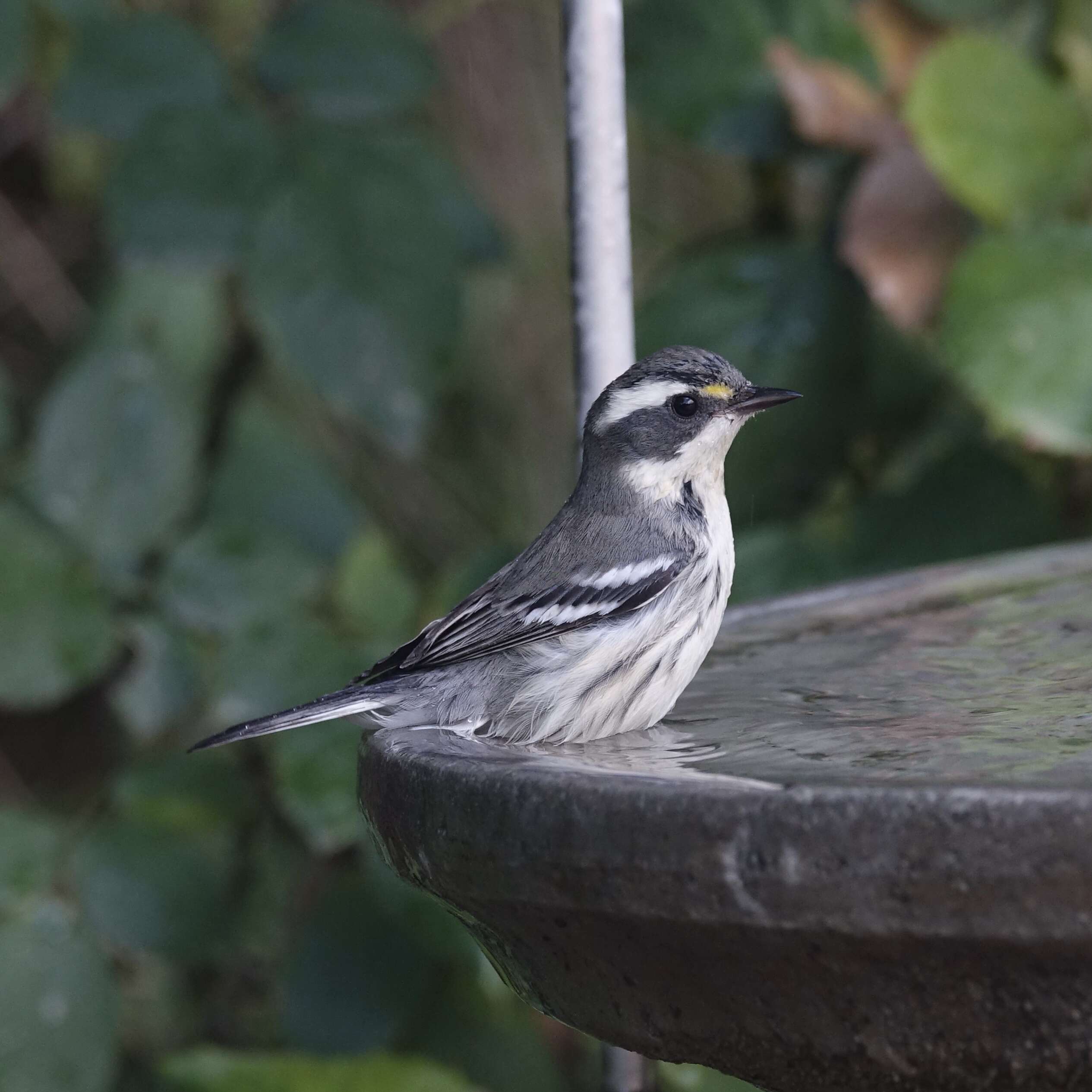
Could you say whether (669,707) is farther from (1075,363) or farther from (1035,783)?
(1075,363)

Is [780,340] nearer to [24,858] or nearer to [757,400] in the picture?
[757,400]

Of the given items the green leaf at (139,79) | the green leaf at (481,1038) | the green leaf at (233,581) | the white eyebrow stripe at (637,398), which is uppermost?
the green leaf at (139,79)

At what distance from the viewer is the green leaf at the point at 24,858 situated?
2.56 meters

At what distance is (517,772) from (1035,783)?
39 cm

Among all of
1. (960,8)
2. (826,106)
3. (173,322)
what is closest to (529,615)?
(826,106)

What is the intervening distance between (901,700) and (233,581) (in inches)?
53.6

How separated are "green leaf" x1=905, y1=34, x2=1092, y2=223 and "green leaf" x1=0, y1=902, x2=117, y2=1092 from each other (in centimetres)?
196

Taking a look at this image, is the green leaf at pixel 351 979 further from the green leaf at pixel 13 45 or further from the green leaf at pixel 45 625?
the green leaf at pixel 13 45

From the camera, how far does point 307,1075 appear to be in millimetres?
2387

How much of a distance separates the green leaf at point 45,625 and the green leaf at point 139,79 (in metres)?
0.77

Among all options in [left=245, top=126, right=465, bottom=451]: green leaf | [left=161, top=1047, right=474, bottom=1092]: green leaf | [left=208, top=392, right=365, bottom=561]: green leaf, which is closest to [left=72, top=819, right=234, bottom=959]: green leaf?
[left=161, top=1047, right=474, bottom=1092]: green leaf

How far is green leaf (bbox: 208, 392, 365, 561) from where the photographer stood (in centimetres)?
304

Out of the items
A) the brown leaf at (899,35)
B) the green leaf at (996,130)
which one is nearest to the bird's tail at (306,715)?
the green leaf at (996,130)

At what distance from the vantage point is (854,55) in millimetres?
3125
